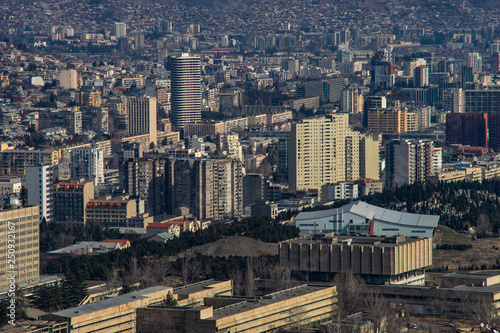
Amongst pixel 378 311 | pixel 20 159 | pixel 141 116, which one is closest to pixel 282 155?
pixel 20 159

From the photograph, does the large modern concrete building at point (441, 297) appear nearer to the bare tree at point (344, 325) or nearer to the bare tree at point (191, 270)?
the bare tree at point (344, 325)

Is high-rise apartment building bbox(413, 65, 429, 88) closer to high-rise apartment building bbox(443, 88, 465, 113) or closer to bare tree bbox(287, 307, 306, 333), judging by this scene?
high-rise apartment building bbox(443, 88, 465, 113)

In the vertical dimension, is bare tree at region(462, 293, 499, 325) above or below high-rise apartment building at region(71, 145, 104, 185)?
below

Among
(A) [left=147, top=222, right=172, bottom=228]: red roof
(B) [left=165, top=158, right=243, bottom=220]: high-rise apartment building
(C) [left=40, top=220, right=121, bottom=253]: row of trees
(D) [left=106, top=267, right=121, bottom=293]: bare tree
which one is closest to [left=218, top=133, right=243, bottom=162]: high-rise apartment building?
(B) [left=165, top=158, right=243, bottom=220]: high-rise apartment building

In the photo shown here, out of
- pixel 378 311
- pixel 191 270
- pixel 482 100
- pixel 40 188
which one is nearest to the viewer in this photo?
pixel 378 311

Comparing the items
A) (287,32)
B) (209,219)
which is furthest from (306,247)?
(287,32)

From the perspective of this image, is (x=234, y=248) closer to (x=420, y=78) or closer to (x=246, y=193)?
(x=246, y=193)
